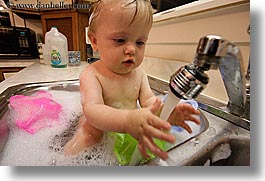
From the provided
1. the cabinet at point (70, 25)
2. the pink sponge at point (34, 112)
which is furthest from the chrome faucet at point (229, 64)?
the cabinet at point (70, 25)

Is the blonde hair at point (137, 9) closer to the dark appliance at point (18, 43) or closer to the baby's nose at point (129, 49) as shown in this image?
the baby's nose at point (129, 49)

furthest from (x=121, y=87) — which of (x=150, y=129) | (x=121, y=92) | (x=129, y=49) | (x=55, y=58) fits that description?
(x=55, y=58)

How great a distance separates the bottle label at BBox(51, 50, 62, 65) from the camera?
1.20 meters

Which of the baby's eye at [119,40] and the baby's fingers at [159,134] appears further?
the baby's eye at [119,40]

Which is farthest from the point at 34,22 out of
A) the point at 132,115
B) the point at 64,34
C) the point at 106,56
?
the point at 132,115

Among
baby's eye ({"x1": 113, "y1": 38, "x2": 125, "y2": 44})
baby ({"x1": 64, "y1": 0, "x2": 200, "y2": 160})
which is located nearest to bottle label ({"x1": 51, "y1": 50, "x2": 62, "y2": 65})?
baby ({"x1": 64, "y1": 0, "x2": 200, "y2": 160})

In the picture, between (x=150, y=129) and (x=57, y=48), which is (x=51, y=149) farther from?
(x=57, y=48)

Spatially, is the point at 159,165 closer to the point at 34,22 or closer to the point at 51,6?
the point at 51,6

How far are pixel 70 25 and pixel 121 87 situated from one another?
1.05m

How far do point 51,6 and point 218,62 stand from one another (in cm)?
121

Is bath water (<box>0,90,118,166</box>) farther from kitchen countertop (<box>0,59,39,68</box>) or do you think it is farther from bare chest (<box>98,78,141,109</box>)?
kitchen countertop (<box>0,59,39,68</box>)

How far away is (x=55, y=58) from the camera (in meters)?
1.21

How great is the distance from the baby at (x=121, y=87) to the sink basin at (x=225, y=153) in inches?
2.3

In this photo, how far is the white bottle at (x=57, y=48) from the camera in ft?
3.97
